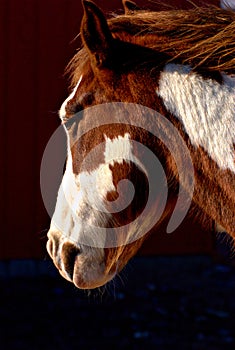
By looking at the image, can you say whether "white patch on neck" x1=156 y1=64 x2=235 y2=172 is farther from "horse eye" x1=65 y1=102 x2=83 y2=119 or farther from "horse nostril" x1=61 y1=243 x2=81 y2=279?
"horse nostril" x1=61 y1=243 x2=81 y2=279

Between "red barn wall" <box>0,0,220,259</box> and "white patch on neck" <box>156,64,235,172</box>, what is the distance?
4965 millimetres

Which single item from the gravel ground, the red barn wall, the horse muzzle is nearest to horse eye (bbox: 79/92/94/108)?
the horse muzzle

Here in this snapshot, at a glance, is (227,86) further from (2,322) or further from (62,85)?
(62,85)

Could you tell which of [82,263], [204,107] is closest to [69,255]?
[82,263]

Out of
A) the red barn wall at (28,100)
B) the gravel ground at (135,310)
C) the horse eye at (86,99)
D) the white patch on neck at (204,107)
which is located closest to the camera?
the white patch on neck at (204,107)

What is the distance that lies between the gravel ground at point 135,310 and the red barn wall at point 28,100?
1.63 ft

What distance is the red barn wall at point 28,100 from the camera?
7.13 meters

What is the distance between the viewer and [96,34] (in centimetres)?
232

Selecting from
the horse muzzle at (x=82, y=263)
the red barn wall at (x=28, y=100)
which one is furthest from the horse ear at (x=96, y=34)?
the red barn wall at (x=28, y=100)

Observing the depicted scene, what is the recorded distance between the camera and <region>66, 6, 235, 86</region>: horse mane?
2191mm

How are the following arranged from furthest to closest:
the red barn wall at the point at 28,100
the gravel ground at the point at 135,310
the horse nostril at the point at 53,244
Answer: the red barn wall at the point at 28,100 < the gravel ground at the point at 135,310 < the horse nostril at the point at 53,244

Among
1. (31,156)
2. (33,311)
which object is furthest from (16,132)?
(33,311)

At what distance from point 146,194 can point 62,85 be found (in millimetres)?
4944

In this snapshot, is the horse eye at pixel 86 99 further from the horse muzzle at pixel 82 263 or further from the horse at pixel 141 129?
the horse muzzle at pixel 82 263
